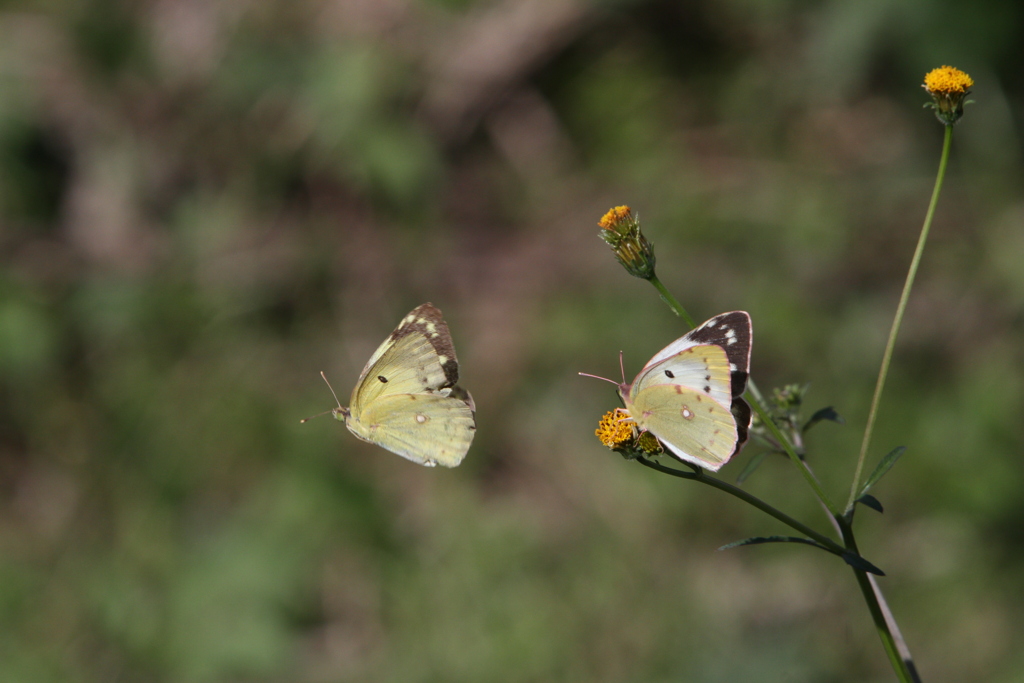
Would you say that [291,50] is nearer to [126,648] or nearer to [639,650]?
[126,648]

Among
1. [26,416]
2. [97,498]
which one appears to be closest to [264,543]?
[97,498]

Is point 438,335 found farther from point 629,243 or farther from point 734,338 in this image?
point 734,338

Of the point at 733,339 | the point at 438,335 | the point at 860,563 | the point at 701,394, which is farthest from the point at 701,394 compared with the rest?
the point at 438,335

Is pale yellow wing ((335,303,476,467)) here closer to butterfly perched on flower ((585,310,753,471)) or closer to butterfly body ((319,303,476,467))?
butterfly body ((319,303,476,467))

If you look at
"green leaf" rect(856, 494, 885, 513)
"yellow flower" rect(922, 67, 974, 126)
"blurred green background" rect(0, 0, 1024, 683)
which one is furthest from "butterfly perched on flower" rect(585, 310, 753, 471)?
"blurred green background" rect(0, 0, 1024, 683)

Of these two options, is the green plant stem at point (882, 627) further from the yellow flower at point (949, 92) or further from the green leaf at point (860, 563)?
the yellow flower at point (949, 92)

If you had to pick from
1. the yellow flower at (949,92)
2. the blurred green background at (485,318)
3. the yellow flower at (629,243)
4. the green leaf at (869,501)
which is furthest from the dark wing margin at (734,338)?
the blurred green background at (485,318)
